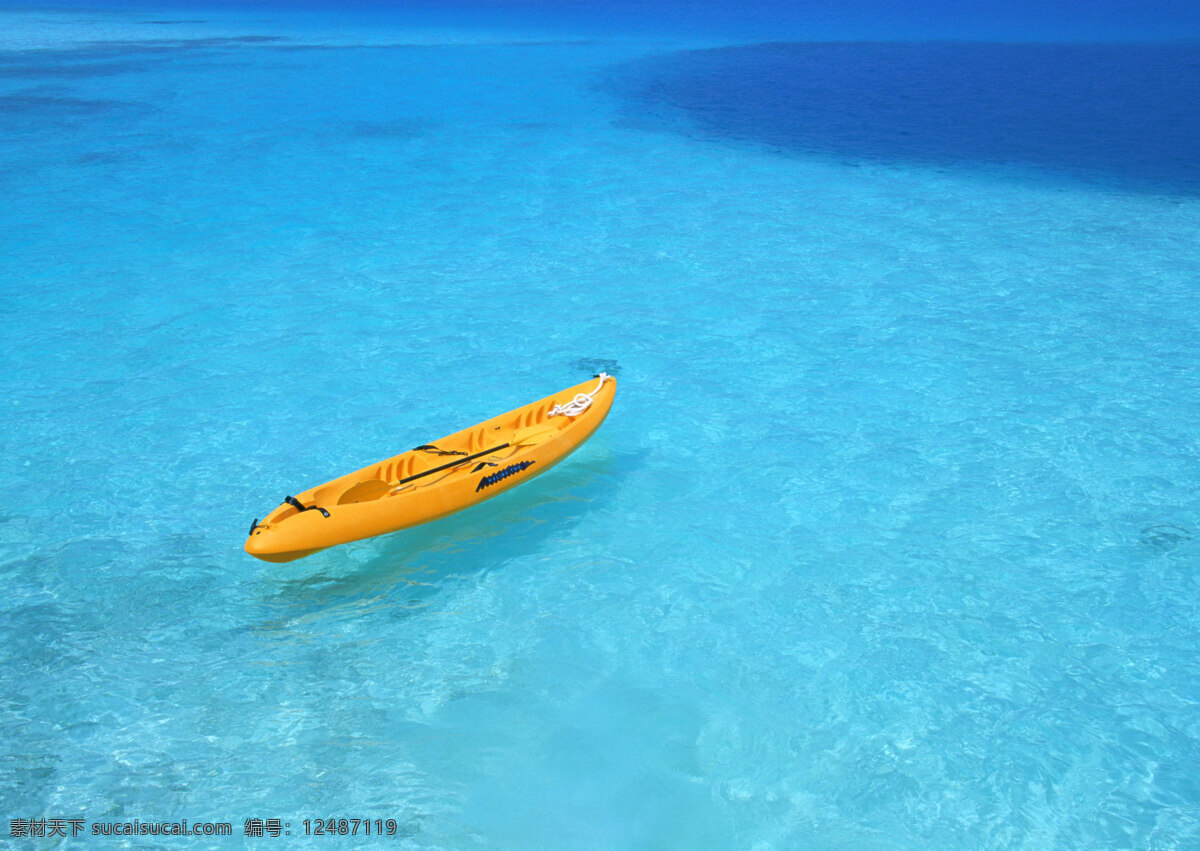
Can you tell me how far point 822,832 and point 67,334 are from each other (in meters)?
8.17

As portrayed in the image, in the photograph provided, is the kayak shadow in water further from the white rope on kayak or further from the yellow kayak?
the white rope on kayak

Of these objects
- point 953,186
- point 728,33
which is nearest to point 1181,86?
point 953,186

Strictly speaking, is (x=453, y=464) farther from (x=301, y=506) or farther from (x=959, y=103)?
(x=959, y=103)

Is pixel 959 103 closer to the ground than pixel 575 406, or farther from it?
farther from it

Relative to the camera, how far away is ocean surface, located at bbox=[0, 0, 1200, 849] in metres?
4.36

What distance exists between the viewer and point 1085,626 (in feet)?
17.1

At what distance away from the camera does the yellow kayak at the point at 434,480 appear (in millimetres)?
5031

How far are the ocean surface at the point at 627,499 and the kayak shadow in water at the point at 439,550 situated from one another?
0.10ft

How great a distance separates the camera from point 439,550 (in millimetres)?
5789

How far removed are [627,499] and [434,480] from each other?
150cm

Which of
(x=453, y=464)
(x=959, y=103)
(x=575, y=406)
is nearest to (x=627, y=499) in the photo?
(x=575, y=406)

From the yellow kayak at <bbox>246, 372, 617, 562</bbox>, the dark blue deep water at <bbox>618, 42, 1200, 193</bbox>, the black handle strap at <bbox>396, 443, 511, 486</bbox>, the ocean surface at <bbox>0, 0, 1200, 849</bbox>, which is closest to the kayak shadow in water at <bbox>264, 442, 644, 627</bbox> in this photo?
the ocean surface at <bbox>0, 0, 1200, 849</bbox>

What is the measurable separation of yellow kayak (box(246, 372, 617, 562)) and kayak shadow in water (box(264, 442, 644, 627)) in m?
0.38

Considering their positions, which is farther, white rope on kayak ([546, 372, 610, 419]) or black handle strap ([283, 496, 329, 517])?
white rope on kayak ([546, 372, 610, 419])
